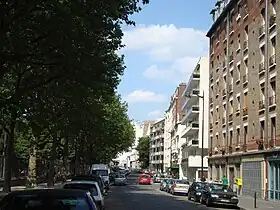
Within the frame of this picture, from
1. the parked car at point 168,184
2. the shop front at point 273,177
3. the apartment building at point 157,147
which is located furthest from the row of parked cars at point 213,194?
the apartment building at point 157,147

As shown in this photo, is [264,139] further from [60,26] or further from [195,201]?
[60,26]

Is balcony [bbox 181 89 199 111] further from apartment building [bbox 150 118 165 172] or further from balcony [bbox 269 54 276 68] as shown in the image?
apartment building [bbox 150 118 165 172]

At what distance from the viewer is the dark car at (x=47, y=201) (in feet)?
26.6

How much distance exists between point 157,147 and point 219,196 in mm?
138605

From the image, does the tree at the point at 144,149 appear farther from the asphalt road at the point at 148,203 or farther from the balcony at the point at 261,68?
the asphalt road at the point at 148,203

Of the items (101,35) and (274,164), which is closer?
(101,35)

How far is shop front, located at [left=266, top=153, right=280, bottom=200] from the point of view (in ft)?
124

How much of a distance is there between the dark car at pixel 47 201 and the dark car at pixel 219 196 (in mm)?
25470

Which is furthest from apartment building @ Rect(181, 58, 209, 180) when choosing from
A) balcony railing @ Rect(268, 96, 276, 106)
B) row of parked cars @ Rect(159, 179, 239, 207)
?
row of parked cars @ Rect(159, 179, 239, 207)

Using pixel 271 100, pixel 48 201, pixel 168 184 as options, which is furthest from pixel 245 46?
pixel 48 201

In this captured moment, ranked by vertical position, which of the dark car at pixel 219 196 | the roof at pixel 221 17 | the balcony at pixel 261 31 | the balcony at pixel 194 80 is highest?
the roof at pixel 221 17

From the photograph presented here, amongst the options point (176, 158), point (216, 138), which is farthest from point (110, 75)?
point (176, 158)

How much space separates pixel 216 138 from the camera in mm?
60094

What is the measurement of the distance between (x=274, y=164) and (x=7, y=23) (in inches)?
1114
